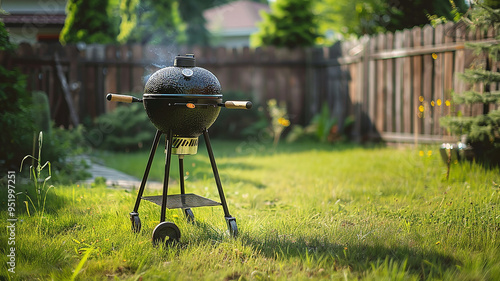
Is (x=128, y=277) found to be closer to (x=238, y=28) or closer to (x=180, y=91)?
(x=180, y=91)

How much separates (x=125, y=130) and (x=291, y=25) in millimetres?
5399

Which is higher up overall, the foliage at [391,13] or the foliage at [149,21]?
the foliage at [149,21]

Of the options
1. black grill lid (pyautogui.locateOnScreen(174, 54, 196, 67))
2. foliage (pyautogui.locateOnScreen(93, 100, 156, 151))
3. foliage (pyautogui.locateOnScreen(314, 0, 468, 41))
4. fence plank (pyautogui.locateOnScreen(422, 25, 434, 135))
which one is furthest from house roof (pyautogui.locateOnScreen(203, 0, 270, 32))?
black grill lid (pyautogui.locateOnScreen(174, 54, 196, 67))

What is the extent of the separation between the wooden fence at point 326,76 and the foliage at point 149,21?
4.58ft

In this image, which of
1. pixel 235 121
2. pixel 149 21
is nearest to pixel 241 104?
pixel 235 121

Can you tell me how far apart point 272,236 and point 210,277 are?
0.82m

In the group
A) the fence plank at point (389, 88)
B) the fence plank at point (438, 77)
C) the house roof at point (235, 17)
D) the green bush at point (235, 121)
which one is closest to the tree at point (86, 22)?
the green bush at point (235, 121)

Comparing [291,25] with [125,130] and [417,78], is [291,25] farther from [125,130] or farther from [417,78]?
[125,130]

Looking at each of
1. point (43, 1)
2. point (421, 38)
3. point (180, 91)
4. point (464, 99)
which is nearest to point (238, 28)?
point (43, 1)

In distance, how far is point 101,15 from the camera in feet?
37.3

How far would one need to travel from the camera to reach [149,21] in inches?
750

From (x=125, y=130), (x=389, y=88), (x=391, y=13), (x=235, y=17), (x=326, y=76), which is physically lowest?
(x=125, y=130)

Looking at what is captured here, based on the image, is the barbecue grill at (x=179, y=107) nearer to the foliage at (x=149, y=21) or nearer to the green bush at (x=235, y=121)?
the foliage at (x=149, y=21)

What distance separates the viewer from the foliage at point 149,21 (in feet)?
42.6
